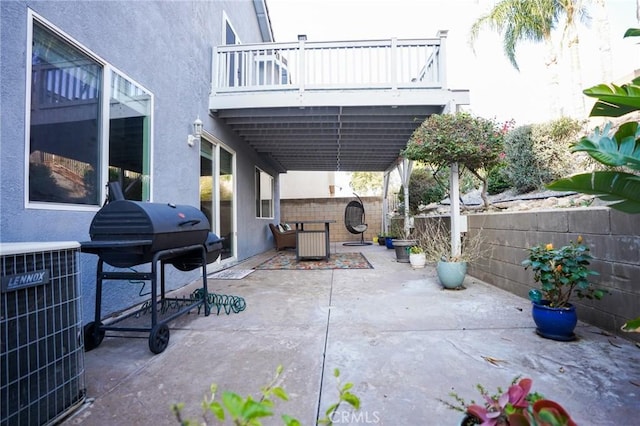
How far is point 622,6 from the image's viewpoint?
8.81m

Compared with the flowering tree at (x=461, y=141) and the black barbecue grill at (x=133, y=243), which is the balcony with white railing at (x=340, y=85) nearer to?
the flowering tree at (x=461, y=141)

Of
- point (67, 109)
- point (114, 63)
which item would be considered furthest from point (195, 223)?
point (114, 63)

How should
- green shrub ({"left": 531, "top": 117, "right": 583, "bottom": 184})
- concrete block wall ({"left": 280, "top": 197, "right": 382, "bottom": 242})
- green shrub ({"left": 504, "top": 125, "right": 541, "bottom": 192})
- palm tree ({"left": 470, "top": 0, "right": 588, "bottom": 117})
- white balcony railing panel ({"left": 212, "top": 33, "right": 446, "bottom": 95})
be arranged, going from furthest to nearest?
concrete block wall ({"left": 280, "top": 197, "right": 382, "bottom": 242})
palm tree ({"left": 470, "top": 0, "right": 588, "bottom": 117})
green shrub ({"left": 504, "top": 125, "right": 541, "bottom": 192})
green shrub ({"left": 531, "top": 117, "right": 583, "bottom": 184})
white balcony railing panel ({"left": 212, "top": 33, "right": 446, "bottom": 95})

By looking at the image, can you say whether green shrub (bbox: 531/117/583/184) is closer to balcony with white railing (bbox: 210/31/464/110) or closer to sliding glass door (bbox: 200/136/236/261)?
balcony with white railing (bbox: 210/31/464/110)

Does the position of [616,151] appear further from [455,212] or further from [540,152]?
[540,152]

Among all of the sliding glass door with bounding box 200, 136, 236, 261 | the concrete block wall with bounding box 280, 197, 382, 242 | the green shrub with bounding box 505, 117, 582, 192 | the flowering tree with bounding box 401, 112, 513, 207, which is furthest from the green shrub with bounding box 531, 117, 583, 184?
the concrete block wall with bounding box 280, 197, 382, 242

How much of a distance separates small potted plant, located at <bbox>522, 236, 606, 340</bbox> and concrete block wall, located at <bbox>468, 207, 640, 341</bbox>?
0.55 ft

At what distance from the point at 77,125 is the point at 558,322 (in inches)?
150

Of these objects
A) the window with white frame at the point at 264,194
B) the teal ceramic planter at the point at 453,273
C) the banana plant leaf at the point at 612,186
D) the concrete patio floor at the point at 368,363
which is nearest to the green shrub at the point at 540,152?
the teal ceramic planter at the point at 453,273

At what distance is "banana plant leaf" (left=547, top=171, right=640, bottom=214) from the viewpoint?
1322 mm

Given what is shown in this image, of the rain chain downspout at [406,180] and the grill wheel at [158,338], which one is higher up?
the rain chain downspout at [406,180]

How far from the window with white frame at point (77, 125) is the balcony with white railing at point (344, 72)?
6.96ft

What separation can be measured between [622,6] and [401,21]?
7.29 metres

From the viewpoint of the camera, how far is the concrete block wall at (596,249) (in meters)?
2.03
